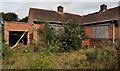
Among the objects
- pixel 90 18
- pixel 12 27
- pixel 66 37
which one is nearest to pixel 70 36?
pixel 66 37

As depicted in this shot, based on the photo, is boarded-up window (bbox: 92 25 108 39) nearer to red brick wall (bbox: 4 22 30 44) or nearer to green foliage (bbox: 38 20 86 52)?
green foliage (bbox: 38 20 86 52)

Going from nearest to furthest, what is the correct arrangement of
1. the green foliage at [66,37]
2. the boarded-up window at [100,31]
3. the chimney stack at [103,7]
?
the green foliage at [66,37] < the boarded-up window at [100,31] < the chimney stack at [103,7]

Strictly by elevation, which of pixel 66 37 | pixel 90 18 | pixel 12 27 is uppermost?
pixel 90 18

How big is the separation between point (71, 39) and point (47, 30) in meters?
2.42

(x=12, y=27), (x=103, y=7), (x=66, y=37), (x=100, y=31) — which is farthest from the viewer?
(x=103, y=7)

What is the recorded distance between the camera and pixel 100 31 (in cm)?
1064

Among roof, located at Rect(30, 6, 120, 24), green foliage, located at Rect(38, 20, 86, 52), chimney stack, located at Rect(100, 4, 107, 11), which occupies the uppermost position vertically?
chimney stack, located at Rect(100, 4, 107, 11)

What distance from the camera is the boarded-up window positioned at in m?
10.1

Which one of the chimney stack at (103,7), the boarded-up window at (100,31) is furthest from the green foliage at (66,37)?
the chimney stack at (103,7)

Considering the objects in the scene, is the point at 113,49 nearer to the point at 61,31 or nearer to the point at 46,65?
the point at 46,65

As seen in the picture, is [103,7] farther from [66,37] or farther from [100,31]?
[66,37]

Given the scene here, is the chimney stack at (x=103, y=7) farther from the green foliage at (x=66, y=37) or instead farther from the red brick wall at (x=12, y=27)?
the red brick wall at (x=12, y=27)

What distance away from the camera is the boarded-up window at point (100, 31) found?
10.1 m

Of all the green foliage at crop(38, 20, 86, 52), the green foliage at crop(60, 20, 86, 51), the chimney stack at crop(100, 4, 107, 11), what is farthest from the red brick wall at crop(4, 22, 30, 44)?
the chimney stack at crop(100, 4, 107, 11)
